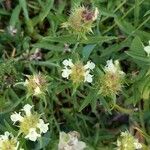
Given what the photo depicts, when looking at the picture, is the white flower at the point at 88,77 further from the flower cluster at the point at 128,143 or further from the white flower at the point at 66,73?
the flower cluster at the point at 128,143

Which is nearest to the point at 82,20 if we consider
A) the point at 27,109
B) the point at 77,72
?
the point at 77,72

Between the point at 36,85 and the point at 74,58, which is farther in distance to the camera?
the point at 74,58

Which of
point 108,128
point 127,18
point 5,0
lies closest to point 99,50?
point 127,18

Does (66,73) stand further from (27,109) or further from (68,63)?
(27,109)

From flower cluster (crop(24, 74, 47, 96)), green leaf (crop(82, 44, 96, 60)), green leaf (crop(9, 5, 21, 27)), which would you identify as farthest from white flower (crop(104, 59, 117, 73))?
green leaf (crop(9, 5, 21, 27))

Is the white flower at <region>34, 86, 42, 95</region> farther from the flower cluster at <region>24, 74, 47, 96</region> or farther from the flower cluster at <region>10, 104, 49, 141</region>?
the flower cluster at <region>10, 104, 49, 141</region>

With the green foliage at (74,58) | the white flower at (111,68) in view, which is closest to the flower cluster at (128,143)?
the green foliage at (74,58)
